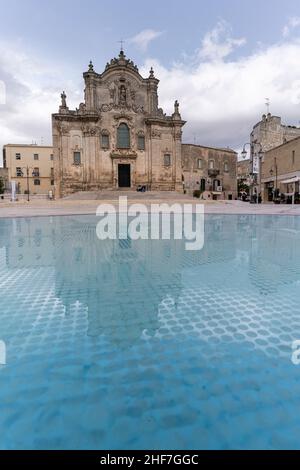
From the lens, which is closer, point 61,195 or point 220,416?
point 220,416

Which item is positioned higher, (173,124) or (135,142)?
(173,124)

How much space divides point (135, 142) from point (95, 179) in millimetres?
6101

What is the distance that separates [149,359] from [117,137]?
1293 inches

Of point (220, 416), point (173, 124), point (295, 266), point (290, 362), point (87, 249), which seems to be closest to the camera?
point (220, 416)

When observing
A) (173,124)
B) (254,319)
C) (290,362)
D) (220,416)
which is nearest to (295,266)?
(254,319)

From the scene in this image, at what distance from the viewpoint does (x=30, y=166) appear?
54531 millimetres

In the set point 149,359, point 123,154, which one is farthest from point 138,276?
point 123,154

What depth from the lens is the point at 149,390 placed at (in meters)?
1.99

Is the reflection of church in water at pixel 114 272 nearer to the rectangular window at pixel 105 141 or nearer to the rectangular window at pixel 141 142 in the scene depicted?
the rectangular window at pixel 105 141

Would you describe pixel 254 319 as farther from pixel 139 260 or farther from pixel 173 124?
pixel 173 124

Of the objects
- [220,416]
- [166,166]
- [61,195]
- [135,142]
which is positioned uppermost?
[135,142]

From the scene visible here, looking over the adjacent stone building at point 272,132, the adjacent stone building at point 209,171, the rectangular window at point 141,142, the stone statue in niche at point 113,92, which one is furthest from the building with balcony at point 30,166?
the adjacent stone building at point 272,132

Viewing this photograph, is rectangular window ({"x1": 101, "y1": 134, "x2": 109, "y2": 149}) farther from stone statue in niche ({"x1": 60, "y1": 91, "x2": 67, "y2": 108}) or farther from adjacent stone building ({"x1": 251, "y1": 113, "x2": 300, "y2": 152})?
adjacent stone building ({"x1": 251, "y1": 113, "x2": 300, "y2": 152})

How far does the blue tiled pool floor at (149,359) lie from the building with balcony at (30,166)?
5373 cm
